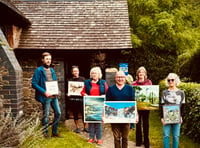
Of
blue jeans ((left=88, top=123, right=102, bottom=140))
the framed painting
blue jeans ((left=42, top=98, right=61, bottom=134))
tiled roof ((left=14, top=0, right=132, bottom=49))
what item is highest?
tiled roof ((left=14, top=0, right=132, bottom=49))

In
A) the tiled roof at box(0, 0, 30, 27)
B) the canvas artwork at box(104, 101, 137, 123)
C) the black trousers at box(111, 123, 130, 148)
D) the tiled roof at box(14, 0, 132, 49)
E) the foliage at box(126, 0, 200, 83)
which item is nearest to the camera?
the canvas artwork at box(104, 101, 137, 123)

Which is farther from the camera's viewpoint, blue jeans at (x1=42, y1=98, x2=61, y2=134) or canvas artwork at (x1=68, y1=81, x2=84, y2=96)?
canvas artwork at (x1=68, y1=81, x2=84, y2=96)

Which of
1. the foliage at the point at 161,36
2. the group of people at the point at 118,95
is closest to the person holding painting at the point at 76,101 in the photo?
the group of people at the point at 118,95

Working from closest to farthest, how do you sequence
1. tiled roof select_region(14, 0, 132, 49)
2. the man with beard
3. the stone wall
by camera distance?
the stone wall → the man with beard → tiled roof select_region(14, 0, 132, 49)

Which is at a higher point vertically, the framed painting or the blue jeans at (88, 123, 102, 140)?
the framed painting

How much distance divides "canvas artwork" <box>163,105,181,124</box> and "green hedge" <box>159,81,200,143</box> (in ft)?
4.79

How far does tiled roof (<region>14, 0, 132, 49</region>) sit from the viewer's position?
934 cm

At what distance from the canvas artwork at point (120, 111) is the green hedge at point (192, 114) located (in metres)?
2.30

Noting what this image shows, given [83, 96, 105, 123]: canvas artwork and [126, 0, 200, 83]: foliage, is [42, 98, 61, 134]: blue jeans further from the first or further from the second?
[126, 0, 200, 83]: foliage

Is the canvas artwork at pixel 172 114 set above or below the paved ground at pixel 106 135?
above

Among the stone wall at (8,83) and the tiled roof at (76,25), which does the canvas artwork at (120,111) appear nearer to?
the stone wall at (8,83)

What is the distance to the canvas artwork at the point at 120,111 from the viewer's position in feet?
15.8

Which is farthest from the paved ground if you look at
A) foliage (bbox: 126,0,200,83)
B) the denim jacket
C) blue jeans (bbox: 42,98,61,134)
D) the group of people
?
foliage (bbox: 126,0,200,83)

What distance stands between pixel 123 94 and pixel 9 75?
2967mm
